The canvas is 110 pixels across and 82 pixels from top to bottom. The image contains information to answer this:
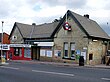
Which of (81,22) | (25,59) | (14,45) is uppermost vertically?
(81,22)

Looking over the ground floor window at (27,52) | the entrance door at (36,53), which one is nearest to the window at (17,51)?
the ground floor window at (27,52)

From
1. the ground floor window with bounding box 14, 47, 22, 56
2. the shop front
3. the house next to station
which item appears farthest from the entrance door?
the ground floor window with bounding box 14, 47, 22, 56

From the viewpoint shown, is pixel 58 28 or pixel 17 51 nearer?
pixel 58 28

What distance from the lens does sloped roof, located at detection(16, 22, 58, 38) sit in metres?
38.6

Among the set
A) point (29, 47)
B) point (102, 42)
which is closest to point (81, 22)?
point (102, 42)

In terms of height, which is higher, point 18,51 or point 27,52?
point 18,51

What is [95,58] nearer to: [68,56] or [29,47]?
[68,56]

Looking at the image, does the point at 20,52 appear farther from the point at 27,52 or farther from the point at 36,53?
the point at 36,53

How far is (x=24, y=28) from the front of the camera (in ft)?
143

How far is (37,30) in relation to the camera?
42.2 metres

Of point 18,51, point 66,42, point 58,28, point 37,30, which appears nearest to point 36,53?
point 18,51

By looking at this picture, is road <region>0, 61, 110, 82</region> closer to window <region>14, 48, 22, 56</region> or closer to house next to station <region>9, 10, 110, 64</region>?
house next to station <region>9, 10, 110, 64</region>

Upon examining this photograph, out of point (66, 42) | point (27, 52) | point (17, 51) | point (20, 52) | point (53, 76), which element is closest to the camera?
point (53, 76)

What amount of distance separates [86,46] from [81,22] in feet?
13.0
